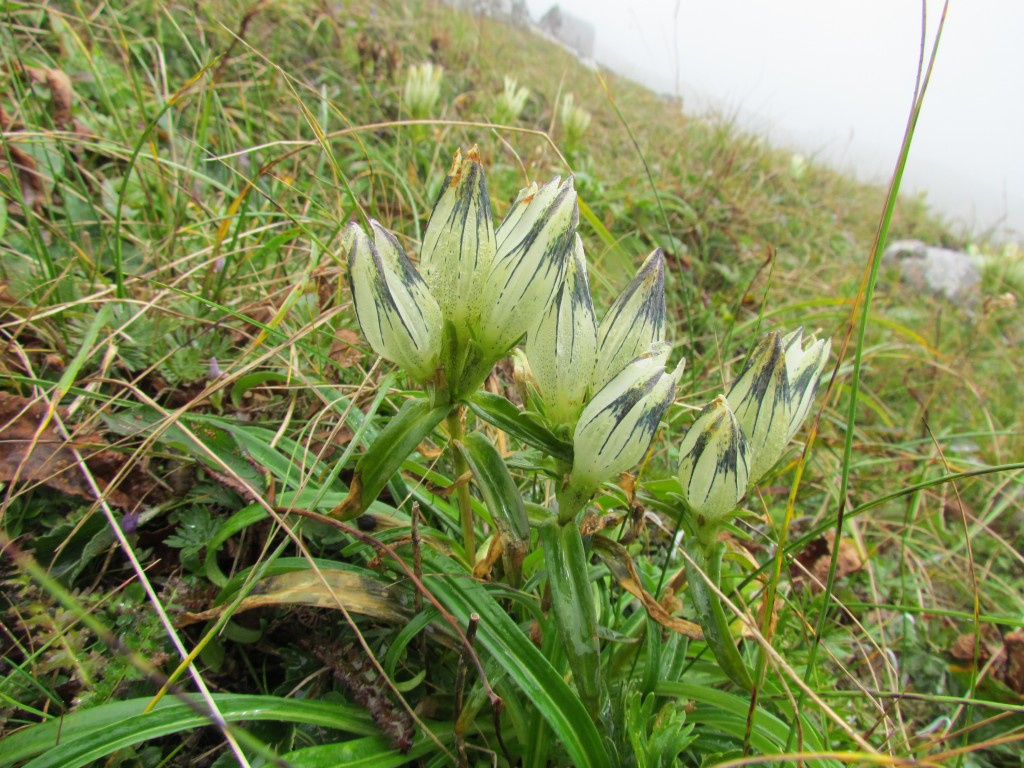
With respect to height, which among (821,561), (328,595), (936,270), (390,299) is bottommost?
(821,561)

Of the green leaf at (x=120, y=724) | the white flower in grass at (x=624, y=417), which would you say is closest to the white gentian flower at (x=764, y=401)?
the white flower in grass at (x=624, y=417)

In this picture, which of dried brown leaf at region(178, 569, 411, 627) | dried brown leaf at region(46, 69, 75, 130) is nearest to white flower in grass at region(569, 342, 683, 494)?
dried brown leaf at region(178, 569, 411, 627)

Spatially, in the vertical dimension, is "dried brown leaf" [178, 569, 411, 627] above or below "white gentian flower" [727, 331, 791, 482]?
below

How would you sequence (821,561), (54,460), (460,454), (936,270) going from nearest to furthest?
(460,454) → (54,460) → (821,561) → (936,270)

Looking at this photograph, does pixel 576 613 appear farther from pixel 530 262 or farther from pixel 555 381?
pixel 530 262

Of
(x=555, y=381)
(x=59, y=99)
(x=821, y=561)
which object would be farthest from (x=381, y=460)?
(x=59, y=99)

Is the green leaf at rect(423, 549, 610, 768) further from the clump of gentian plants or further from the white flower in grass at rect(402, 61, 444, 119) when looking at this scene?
the white flower in grass at rect(402, 61, 444, 119)

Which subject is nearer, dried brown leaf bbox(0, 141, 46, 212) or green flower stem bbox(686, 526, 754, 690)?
green flower stem bbox(686, 526, 754, 690)

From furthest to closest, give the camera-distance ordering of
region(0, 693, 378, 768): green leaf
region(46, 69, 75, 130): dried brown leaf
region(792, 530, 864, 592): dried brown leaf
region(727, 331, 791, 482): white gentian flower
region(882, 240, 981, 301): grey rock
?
region(882, 240, 981, 301): grey rock
region(46, 69, 75, 130): dried brown leaf
region(792, 530, 864, 592): dried brown leaf
region(727, 331, 791, 482): white gentian flower
region(0, 693, 378, 768): green leaf
